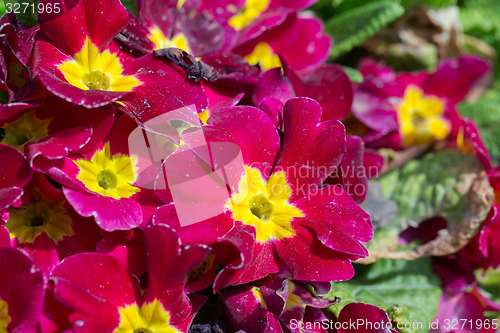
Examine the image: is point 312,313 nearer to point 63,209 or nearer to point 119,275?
point 119,275

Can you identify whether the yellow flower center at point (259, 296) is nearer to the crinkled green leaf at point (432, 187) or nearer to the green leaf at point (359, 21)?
the crinkled green leaf at point (432, 187)

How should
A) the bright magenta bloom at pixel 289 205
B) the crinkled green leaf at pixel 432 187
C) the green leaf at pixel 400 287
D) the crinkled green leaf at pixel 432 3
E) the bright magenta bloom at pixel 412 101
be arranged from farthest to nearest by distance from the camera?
1. the crinkled green leaf at pixel 432 3
2. the bright magenta bloom at pixel 412 101
3. the crinkled green leaf at pixel 432 187
4. the green leaf at pixel 400 287
5. the bright magenta bloom at pixel 289 205

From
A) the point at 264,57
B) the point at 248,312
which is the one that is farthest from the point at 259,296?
the point at 264,57

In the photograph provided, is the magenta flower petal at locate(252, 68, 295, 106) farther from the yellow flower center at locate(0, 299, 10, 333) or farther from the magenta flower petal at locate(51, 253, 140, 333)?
the yellow flower center at locate(0, 299, 10, 333)

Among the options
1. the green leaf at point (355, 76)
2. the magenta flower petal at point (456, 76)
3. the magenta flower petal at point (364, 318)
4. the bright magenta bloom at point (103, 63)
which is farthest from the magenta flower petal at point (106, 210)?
the magenta flower petal at point (456, 76)

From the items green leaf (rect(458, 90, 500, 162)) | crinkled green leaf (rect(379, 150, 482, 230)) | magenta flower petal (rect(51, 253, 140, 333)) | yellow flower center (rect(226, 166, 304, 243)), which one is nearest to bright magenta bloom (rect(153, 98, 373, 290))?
yellow flower center (rect(226, 166, 304, 243))
